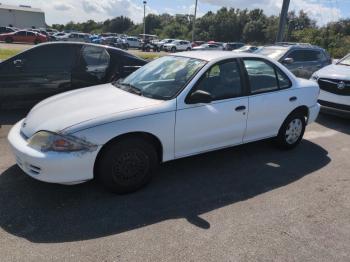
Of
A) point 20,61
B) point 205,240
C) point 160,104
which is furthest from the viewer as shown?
point 20,61

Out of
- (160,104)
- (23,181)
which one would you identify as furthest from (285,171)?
(23,181)

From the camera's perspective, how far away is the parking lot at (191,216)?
3.14 metres

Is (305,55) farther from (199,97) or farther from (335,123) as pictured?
(199,97)

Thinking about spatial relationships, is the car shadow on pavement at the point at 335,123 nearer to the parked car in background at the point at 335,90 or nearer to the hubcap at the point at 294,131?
the parked car in background at the point at 335,90

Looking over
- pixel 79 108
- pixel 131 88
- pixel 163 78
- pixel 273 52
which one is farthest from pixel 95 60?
pixel 273 52

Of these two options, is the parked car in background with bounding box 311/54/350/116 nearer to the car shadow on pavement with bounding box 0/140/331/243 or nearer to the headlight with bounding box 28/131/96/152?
the car shadow on pavement with bounding box 0/140/331/243

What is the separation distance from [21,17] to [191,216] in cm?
7679

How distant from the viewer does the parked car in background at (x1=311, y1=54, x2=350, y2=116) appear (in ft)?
24.2

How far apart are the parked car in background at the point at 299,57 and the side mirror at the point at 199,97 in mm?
6626

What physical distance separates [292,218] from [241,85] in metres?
1.90

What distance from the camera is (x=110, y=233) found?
3357 millimetres

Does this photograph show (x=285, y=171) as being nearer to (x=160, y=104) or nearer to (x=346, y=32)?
(x=160, y=104)

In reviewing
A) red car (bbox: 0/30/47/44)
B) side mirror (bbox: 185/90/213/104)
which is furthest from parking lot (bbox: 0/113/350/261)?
red car (bbox: 0/30/47/44)

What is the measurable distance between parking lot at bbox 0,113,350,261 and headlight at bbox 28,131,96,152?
628 mm
